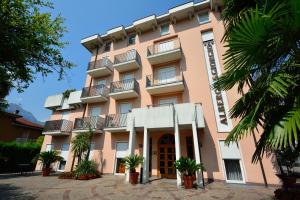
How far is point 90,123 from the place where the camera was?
47.4 ft

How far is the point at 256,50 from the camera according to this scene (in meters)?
3.65

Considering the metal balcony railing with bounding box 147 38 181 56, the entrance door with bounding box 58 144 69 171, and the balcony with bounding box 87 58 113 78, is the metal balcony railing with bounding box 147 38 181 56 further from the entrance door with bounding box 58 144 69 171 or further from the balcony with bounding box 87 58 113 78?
the entrance door with bounding box 58 144 69 171

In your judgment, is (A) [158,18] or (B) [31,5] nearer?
(B) [31,5]

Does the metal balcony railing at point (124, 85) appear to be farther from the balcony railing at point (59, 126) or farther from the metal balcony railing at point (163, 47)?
the balcony railing at point (59, 126)

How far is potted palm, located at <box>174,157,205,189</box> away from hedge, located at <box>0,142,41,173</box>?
51.1 ft

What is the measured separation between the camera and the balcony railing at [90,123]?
1417 cm

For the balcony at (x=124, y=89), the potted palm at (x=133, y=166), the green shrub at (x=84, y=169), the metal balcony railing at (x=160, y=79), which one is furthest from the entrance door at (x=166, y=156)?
the green shrub at (x=84, y=169)

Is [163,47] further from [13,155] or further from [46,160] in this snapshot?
[13,155]

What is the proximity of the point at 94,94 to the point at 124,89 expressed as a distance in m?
3.61

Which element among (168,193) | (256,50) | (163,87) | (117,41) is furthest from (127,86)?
(256,50)

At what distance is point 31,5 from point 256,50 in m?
10.6

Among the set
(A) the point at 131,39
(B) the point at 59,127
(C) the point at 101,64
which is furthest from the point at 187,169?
(A) the point at 131,39

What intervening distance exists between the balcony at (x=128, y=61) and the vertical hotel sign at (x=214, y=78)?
633cm

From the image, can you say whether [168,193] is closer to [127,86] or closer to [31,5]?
[127,86]
